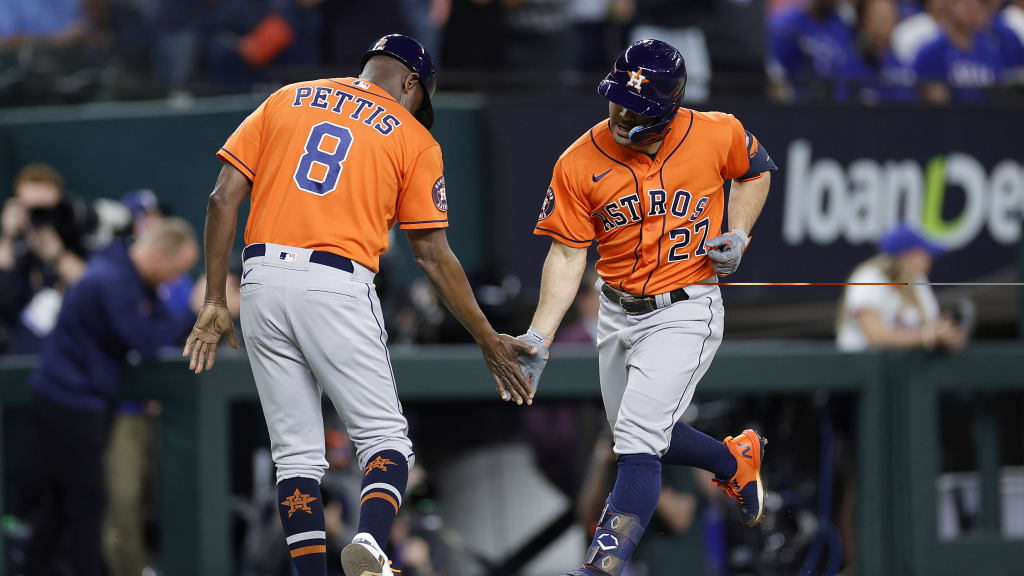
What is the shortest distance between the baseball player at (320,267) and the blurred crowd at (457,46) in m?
4.18

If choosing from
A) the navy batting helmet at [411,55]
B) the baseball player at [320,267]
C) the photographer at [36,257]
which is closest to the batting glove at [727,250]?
the baseball player at [320,267]

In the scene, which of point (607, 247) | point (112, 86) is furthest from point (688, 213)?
point (112, 86)

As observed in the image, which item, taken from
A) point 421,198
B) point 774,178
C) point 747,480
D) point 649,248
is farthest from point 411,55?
point 774,178

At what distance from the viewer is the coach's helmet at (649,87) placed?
19.1ft

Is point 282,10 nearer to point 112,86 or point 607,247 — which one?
point 112,86

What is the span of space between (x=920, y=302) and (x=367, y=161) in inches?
197

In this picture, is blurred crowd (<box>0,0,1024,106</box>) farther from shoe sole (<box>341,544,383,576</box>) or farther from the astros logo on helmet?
shoe sole (<box>341,544,383,576</box>)

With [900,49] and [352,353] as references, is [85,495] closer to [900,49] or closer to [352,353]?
[352,353]

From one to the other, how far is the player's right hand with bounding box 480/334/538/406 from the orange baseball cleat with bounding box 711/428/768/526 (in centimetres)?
96

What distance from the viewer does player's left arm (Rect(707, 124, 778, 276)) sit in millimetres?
5984

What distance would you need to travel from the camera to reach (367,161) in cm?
558

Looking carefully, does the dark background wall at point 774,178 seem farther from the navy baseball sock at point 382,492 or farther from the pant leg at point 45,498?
the navy baseball sock at point 382,492

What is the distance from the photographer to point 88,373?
817 cm

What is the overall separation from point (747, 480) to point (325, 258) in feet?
6.83
